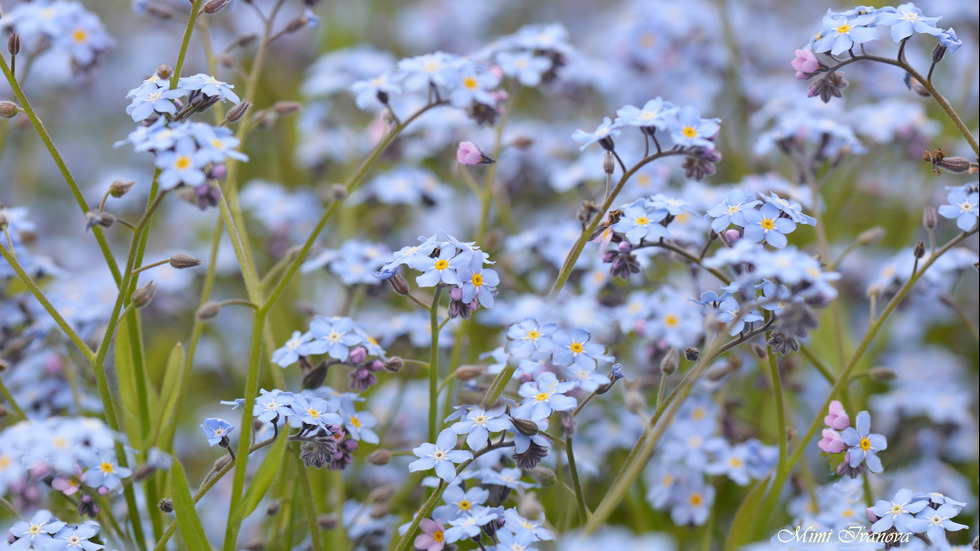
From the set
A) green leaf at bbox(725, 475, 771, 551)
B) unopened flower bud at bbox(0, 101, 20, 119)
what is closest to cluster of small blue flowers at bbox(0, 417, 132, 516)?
unopened flower bud at bbox(0, 101, 20, 119)

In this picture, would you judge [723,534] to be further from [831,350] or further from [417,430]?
[417,430]

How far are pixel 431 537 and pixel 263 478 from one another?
0.35m

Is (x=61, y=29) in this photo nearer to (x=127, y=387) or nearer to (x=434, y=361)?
(x=127, y=387)

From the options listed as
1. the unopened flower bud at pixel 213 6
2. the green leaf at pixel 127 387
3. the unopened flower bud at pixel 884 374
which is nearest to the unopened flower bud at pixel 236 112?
the unopened flower bud at pixel 213 6

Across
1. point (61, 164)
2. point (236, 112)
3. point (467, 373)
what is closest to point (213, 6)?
point (236, 112)

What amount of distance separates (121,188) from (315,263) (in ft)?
2.24

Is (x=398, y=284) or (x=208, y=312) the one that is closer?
(x=208, y=312)

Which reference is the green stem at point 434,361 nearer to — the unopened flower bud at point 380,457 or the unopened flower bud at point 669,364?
the unopened flower bud at point 380,457

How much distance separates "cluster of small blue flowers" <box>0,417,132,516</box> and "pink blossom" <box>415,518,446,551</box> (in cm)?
58

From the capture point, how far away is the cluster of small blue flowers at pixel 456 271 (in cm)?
163

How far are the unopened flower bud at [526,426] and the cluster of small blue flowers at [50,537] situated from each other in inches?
32.0

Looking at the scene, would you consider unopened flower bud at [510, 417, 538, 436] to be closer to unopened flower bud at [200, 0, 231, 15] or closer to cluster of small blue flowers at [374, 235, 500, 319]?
cluster of small blue flowers at [374, 235, 500, 319]

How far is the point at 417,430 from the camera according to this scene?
2713 millimetres

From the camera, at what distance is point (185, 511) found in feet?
5.24
